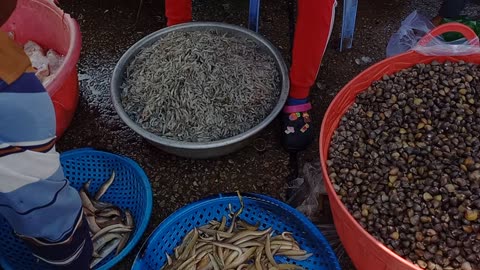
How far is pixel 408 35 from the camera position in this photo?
257 centimetres

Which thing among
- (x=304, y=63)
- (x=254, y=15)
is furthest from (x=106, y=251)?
(x=254, y=15)

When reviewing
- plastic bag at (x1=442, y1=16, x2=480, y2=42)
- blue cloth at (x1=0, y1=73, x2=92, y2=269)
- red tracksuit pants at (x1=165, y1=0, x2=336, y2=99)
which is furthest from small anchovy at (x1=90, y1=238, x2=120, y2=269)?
plastic bag at (x1=442, y1=16, x2=480, y2=42)

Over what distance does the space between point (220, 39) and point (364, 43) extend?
0.84 metres

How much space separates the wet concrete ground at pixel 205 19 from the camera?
2.38m

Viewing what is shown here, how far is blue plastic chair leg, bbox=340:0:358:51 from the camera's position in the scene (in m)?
2.72

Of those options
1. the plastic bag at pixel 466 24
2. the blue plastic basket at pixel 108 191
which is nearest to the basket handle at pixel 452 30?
the plastic bag at pixel 466 24

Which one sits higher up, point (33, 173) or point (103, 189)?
point (33, 173)

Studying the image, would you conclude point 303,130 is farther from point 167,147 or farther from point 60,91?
point 60,91

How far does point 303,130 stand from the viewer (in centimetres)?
240

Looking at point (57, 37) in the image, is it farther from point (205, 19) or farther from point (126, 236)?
point (126, 236)

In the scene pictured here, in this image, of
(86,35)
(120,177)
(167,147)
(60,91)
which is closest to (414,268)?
(167,147)

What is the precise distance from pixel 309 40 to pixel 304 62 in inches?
4.0

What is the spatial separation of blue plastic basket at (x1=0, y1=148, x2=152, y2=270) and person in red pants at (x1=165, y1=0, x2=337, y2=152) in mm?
690

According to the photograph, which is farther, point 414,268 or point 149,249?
point 149,249
